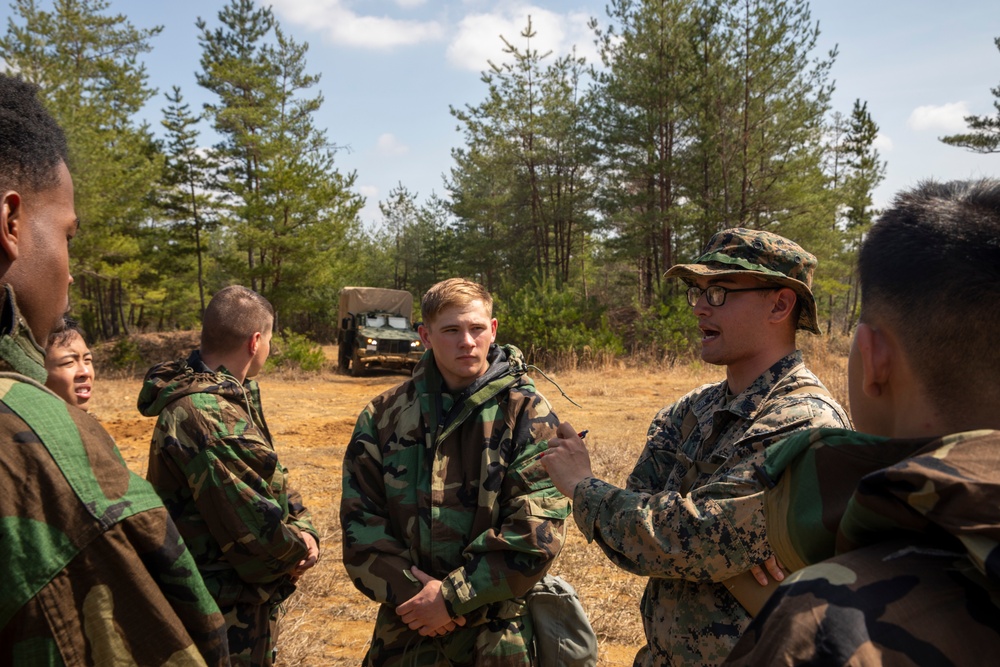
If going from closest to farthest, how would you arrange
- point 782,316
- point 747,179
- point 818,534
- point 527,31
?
point 818,534
point 782,316
point 747,179
point 527,31

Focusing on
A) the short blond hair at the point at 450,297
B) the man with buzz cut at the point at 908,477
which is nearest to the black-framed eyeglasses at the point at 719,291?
the short blond hair at the point at 450,297

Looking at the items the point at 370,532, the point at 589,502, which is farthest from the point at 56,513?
the point at 370,532

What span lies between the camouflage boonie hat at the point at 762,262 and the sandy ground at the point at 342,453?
264 centimetres

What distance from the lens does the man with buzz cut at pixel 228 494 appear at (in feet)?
8.65

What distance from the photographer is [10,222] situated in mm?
1112

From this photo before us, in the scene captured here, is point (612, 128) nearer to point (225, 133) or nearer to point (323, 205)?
point (323, 205)

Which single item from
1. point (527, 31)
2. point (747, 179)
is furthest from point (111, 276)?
point (747, 179)

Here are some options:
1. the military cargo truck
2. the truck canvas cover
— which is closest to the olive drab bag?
the military cargo truck

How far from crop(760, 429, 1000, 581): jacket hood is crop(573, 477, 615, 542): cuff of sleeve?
2.98 ft

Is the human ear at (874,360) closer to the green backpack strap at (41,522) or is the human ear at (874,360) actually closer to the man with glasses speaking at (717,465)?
the man with glasses speaking at (717,465)

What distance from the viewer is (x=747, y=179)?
72.7 feet

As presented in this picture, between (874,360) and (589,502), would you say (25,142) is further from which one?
(589,502)

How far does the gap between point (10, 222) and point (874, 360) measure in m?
1.37

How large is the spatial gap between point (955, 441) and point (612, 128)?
2430 centimetres
